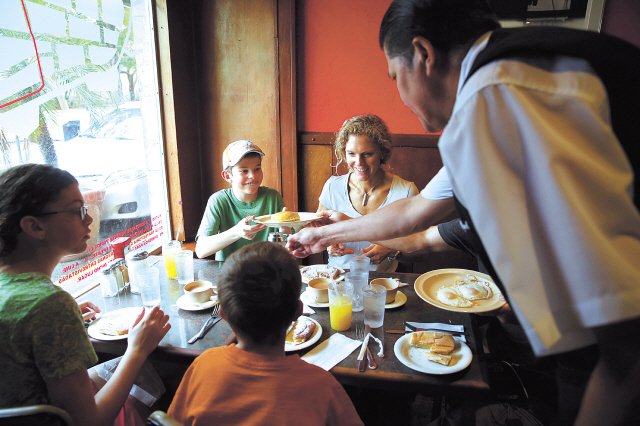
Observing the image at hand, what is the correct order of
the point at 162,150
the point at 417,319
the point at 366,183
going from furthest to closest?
the point at 162,150
the point at 366,183
the point at 417,319

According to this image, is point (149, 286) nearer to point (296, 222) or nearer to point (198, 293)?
point (198, 293)

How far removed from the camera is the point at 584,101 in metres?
0.67

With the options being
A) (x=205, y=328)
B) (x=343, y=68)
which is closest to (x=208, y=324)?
(x=205, y=328)

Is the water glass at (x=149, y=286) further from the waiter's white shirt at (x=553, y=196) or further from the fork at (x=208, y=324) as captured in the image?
the waiter's white shirt at (x=553, y=196)

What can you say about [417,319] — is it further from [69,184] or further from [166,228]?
[166,228]

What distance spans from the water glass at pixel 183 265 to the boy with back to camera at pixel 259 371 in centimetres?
95

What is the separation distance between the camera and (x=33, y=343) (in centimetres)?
111

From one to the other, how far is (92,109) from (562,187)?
2.83 m

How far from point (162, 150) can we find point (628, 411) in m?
3.48

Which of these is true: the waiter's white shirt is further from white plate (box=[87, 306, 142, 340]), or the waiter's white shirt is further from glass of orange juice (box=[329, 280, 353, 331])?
white plate (box=[87, 306, 142, 340])

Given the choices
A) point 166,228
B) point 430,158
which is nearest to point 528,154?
point 430,158

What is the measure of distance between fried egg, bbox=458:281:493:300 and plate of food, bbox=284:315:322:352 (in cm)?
76

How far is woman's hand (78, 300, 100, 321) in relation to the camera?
171cm

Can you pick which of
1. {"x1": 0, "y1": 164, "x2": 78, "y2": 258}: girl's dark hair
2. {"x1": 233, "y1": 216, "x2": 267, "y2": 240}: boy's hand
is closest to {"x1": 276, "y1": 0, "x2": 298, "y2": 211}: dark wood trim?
{"x1": 233, "y1": 216, "x2": 267, "y2": 240}: boy's hand
